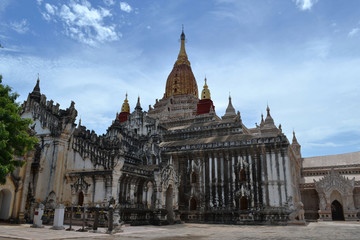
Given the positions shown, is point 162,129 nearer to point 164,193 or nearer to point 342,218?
point 164,193

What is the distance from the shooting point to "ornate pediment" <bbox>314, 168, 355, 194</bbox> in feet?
146

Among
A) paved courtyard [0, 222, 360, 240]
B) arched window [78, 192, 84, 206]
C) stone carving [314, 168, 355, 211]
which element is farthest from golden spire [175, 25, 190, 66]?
paved courtyard [0, 222, 360, 240]

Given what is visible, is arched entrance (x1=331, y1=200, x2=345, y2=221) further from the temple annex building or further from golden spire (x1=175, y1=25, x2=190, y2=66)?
golden spire (x1=175, y1=25, x2=190, y2=66)

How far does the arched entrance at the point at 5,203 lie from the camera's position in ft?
78.9

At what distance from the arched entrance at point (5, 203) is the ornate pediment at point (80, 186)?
505 centimetres

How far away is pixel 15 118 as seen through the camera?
18547 millimetres

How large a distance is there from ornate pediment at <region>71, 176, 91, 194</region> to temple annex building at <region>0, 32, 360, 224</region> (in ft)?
0.29

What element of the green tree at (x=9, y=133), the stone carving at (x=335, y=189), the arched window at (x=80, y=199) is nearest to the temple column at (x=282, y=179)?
the stone carving at (x=335, y=189)

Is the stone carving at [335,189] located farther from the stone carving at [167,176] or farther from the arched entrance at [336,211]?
the stone carving at [167,176]

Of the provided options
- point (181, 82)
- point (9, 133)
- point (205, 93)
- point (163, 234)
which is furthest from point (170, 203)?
point (181, 82)

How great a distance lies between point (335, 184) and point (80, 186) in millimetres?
36264

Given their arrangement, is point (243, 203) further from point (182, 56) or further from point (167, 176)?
point (182, 56)

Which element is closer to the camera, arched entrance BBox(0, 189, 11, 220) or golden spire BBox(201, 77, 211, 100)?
arched entrance BBox(0, 189, 11, 220)

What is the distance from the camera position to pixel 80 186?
2714 cm
